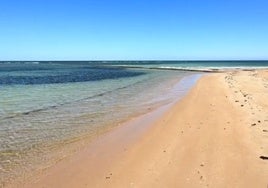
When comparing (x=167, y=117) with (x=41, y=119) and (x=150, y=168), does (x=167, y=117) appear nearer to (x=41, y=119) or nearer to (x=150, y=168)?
(x=41, y=119)

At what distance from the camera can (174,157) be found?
768 centimetres

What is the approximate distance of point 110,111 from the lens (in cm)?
1553

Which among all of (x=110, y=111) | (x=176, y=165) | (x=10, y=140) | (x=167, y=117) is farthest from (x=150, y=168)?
(x=110, y=111)

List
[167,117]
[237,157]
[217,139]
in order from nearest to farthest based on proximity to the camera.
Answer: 1. [237,157]
2. [217,139]
3. [167,117]

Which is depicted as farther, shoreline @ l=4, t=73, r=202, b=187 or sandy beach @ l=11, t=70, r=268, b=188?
shoreline @ l=4, t=73, r=202, b=187

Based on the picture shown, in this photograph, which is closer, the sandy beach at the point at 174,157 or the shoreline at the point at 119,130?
the sandy beach at the point at 174,157

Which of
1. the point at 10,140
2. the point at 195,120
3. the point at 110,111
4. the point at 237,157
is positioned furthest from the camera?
the point at 110,111

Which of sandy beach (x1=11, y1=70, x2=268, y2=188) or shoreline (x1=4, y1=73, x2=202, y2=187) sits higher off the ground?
sandy beach (x1=11, y1=70, x2=268, y2=188)

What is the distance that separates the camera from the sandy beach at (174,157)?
6.37 m

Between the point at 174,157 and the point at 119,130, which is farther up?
the point at 174,157

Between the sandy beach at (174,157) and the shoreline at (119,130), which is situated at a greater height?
the sandy beach at (174,157)

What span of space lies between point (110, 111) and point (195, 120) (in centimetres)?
475

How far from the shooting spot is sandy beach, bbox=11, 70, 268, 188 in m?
6.37

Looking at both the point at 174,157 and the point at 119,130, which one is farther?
the point at 119,130
